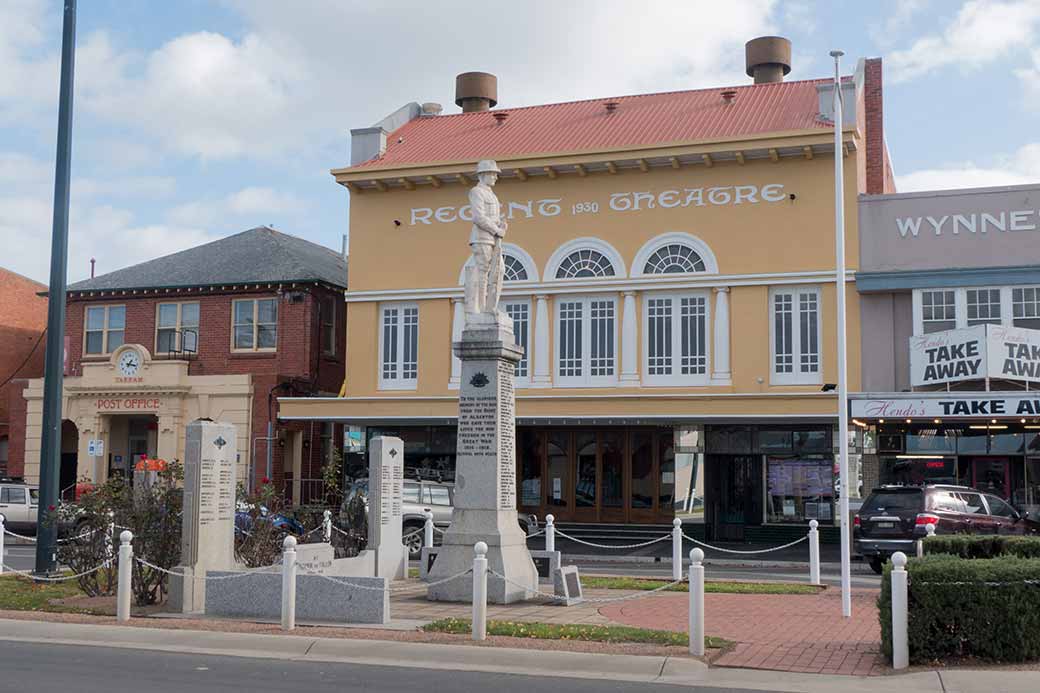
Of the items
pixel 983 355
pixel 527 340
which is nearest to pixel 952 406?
pixel 983 355

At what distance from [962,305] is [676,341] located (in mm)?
6679

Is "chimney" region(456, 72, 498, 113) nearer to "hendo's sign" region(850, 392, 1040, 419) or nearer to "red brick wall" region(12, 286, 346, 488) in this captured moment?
"red brick wall" region(12, 286, 346, 488)

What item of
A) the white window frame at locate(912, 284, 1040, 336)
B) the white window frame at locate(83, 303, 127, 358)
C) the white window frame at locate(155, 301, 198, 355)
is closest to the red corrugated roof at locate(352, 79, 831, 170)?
the white window frame at locate(912, 284, 1040, 336)

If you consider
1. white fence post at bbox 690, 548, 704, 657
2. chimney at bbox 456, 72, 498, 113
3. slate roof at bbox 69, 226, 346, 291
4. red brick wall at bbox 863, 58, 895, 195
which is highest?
chimney at bbox 456, 72, 498, 113

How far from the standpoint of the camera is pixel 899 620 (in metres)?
11.2

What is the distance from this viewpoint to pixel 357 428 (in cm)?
3378

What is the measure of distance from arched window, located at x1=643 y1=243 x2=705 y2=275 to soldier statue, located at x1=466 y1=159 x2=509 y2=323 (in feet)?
43.2

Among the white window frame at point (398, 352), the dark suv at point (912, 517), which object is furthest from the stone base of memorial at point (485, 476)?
the white window frame at point (398, 352)

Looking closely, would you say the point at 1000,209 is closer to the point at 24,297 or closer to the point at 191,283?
the point at 191,283

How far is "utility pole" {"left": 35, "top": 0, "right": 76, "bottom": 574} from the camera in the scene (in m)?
17.9

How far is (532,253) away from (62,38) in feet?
48.0

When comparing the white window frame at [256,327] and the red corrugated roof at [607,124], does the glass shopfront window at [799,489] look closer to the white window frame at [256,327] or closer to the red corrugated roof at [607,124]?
the red corrugated roof at [607,124]

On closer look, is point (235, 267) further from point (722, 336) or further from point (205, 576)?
point (205, 576)

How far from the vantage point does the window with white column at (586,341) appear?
99.6 feet
